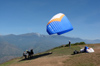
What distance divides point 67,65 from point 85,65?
2516 millimetres

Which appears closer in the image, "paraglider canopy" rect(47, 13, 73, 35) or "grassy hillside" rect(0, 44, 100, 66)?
"grassy hillside" rect(0, 44, 100, 66)

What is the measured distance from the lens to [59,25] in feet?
85.9

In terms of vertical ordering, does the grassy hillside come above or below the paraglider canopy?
below

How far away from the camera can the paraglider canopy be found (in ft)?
83.8

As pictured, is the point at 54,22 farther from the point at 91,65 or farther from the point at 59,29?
the point at 91,65

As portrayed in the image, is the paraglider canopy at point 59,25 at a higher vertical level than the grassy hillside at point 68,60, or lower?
higher

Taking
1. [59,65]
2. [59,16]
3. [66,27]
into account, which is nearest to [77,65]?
[59,65]

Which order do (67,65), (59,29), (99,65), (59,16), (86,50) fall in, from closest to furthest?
1. (99,65)
2. (67,65)
3. (86,50)
4. (59,29)
5. (59,16)

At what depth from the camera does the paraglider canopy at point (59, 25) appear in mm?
25547

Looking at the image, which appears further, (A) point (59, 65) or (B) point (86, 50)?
(B) point (86, 50)

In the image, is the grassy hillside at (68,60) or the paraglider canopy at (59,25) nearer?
the grassy hillside at (68,60)

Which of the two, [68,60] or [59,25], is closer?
[68,60]

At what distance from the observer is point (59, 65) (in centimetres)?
1633

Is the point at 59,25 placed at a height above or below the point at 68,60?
above
